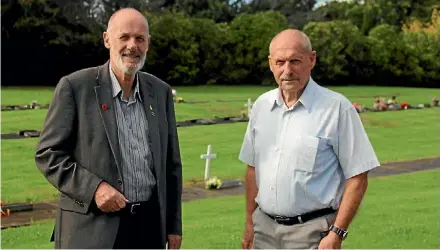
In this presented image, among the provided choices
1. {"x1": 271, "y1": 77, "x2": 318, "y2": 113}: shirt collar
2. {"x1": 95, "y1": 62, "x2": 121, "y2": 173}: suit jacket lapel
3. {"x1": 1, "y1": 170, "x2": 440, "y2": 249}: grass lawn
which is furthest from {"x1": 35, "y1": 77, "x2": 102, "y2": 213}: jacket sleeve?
{"x1": 1, "y1": 170, "x2": 440, "y2": 249}: grass lawn

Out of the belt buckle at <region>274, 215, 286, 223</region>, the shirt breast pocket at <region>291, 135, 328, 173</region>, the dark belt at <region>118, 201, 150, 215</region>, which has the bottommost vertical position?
the belt buckle at <region>274, 215, 286, 223</region>

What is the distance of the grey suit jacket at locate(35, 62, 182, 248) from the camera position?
3.64 metres

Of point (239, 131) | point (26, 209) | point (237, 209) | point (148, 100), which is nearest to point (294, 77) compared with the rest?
point (148, 100)

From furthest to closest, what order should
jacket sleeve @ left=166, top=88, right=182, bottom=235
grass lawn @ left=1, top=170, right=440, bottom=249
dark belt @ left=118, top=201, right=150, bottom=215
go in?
grass lawn @ left=1, top=170, right=440, bottom=249
jacket sleeve @ left=166, top=88, right=182, bottom=235
dark belt @ left=118, top=201, right=150, bottom=215

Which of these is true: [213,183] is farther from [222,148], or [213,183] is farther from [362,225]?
[222,148]

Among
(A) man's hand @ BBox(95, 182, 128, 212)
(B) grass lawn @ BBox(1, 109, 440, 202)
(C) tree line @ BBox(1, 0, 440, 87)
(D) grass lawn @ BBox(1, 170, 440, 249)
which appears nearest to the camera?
(A) man's hand @ BBox(95, 182, 128, 212)

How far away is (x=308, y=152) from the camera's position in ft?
12.7

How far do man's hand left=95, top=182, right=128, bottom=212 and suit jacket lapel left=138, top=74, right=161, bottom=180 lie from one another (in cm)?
29

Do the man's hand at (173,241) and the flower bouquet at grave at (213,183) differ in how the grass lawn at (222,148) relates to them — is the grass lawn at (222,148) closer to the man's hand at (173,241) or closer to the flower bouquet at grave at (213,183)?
the flower bouquet at grave at (213,183)

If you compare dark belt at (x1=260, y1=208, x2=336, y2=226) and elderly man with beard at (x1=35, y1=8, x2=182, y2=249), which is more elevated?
elderly man with beard at (x1=35, y1=8, x2=182, y2=249)

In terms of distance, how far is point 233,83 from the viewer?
46.7 meters

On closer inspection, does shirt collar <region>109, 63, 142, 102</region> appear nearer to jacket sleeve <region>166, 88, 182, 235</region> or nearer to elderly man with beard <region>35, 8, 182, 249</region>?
elderly man with beard <region>35, 8, 182, 249</region>

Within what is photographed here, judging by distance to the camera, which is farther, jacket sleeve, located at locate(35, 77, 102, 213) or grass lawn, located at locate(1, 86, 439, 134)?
grass lawn, located at locate(1, 86, 439, 134)

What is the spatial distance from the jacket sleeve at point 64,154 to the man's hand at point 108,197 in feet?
0.10
